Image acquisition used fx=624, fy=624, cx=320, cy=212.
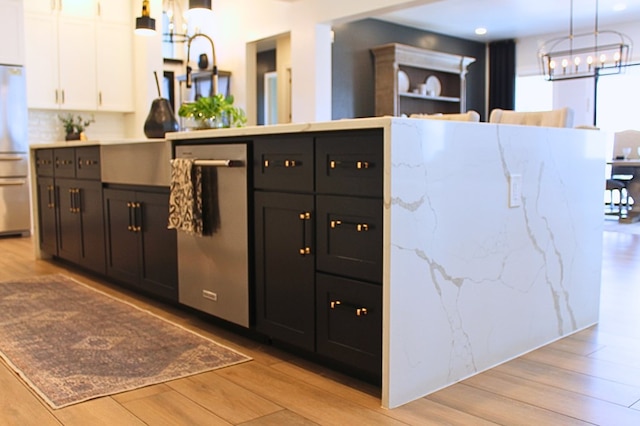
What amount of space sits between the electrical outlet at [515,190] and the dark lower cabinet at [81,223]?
2578 millimetres

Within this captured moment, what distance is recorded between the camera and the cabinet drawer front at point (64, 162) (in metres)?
4.28

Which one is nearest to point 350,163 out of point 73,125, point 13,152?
point 13,152

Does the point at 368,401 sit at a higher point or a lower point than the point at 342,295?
lower

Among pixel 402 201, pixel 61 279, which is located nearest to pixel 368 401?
pixel 402 201

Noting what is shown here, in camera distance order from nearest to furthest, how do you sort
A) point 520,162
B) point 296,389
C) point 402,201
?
point 402,201 < point 296,389 < point 520,162

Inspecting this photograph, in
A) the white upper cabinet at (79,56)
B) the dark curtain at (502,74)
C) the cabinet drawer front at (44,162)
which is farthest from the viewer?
the dark curtain at (502,74)

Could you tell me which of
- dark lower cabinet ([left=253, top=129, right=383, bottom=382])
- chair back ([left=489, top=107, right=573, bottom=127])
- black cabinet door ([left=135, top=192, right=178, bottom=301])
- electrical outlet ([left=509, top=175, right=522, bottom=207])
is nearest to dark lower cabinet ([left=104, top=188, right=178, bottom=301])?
black cabinet door ([left=135, top=192, right=178, bottom=301])

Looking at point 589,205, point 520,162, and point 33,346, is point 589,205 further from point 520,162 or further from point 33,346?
point 33,346

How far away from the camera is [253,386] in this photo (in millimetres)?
2189

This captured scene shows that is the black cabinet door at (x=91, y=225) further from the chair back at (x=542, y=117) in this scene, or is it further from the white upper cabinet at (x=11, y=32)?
the white upper cabinet at (x=11, y=32)

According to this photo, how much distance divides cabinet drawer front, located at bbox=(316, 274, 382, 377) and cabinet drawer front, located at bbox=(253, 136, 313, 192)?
370 millimetres

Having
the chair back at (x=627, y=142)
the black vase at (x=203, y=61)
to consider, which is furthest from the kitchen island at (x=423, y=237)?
the chair back at (x=627, y=142)

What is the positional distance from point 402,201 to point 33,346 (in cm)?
171

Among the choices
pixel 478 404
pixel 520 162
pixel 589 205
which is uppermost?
→ pixel 520 162
